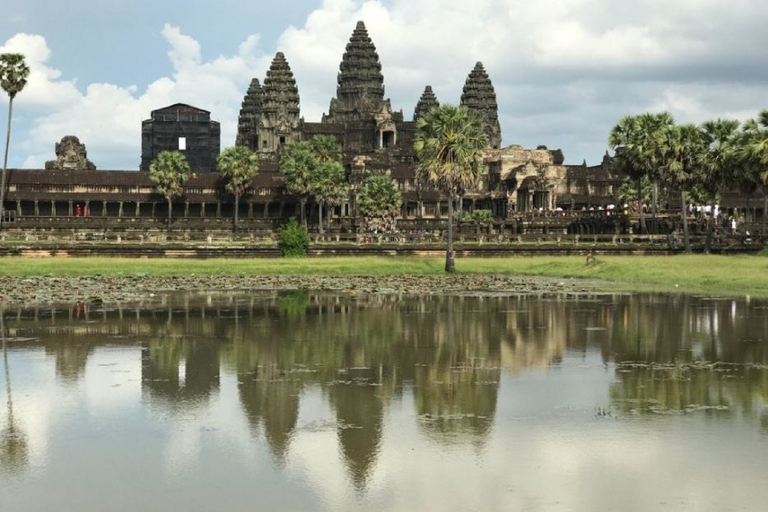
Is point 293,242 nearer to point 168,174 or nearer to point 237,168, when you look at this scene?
point 237,168

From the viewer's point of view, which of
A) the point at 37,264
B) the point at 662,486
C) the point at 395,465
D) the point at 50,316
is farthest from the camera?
the point at 37,264

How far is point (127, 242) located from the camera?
7194 centimetres

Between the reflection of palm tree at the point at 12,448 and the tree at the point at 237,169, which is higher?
the tree at the point at 237,169

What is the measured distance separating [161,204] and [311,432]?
99.7 metres

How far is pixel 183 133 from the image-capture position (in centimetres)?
18238

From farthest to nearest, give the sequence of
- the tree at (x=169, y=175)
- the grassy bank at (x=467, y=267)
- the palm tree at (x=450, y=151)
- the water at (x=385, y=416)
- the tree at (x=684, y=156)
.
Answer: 1. the tree at (x=169, y=175)
2. the tree at (x=684, y=156)
3. the palm tree at (x=450, y=151)
4. the grassy bank at (x=467, y=267)
5. the water at (x=385, y=416)

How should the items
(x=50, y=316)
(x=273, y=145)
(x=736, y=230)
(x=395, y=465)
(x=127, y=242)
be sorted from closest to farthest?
(x=395, y=465), (x=50, y=316), (x=127, y=242), (x=736, y=230), (x=273, y=145)

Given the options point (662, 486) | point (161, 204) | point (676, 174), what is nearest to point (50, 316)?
point (662, 486)

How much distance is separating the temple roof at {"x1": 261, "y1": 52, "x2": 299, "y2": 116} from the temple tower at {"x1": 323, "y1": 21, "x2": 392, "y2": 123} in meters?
6.25

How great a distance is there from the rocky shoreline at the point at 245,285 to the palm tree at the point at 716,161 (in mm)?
22744

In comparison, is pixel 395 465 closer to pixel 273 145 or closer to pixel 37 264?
pixel 37 264

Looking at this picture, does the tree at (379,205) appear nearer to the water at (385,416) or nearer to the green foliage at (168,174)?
the green foliage at (168,174)


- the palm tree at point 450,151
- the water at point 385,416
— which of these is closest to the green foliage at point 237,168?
the palm tree at point 450,151

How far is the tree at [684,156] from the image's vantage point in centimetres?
7419
